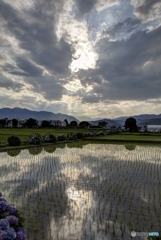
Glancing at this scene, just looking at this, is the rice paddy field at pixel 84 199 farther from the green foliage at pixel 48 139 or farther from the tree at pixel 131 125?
the tree at pixel 131 125

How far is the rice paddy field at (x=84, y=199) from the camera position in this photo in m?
5.82

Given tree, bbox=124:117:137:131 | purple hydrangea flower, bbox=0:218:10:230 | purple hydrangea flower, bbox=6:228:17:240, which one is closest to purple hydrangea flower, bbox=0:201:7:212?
purple hydrangea flower, bbox=0:218:10:230

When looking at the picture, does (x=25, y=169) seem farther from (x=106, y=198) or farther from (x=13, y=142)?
(x=13, y=142)

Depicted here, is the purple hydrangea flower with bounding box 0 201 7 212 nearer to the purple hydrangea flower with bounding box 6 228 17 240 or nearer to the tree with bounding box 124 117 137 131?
the purple hydrangea flower with bounding box 6 228 17 240

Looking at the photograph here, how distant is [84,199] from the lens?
Answer: 26.7 ft

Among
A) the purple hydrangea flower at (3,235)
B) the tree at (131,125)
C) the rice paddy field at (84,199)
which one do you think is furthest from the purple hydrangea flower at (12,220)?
the tree at (131,125)

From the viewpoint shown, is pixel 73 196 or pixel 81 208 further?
pixel 73 196

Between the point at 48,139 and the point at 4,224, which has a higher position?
the point at 48,139

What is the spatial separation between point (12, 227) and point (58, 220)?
3080mm

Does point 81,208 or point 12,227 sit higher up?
point 12,227

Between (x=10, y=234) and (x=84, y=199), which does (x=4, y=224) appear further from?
(x=84, y=199)

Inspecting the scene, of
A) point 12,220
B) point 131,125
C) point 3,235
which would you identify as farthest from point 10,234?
point 131,125

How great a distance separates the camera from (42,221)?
246 inches

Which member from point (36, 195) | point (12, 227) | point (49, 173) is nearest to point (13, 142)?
point (49, 173)
